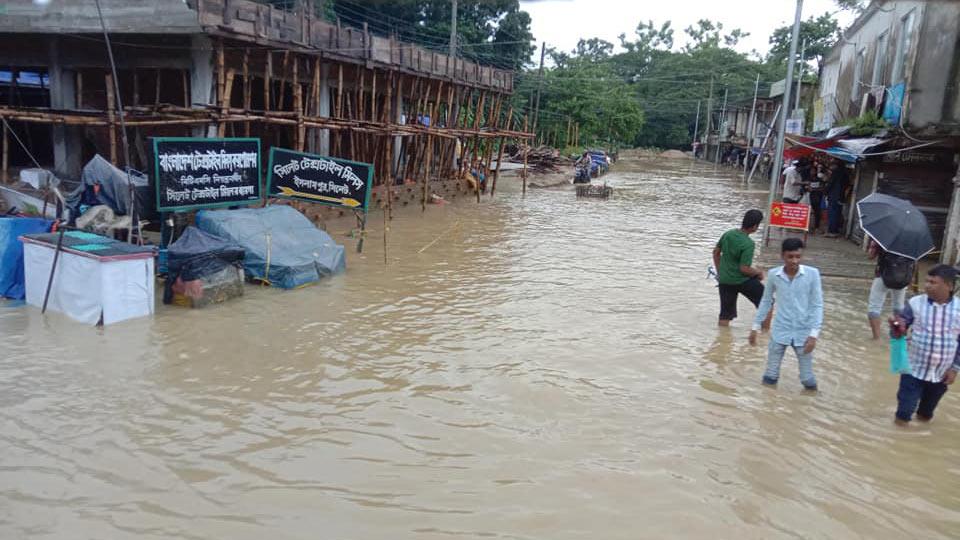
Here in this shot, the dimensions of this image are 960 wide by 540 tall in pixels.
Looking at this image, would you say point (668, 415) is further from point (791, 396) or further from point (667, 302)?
point (667, 302)

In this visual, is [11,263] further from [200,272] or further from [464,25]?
[464,25]

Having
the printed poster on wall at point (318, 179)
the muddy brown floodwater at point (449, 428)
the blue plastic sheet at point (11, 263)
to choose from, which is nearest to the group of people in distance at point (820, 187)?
the muddy brown floodwater at point (449, 428)

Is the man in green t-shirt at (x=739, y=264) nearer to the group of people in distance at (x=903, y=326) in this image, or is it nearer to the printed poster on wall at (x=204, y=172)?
the group of people in distance at (x=903, y=326)

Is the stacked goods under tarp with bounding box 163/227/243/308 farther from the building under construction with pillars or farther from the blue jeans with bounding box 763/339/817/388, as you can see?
the blue jeans with bounding box 763/339/817/388

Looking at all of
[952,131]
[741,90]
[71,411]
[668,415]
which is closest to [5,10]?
[71,411]

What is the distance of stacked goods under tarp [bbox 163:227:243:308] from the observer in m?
8.93

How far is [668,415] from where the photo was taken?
6.12m

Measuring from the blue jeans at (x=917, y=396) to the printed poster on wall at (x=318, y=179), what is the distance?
31.1 feet

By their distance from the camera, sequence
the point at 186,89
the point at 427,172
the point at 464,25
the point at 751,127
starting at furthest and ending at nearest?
the point at 751,127, the point at 464,25, the point at 427,172, the point at 186,89

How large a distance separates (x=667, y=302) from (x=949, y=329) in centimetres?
511

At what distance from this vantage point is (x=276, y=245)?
10.5 meters

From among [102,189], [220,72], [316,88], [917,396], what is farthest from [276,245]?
[917,396]

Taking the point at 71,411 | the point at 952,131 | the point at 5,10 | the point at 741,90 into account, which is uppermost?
Answer: the point at 741,90

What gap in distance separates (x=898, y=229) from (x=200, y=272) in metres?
8.33
